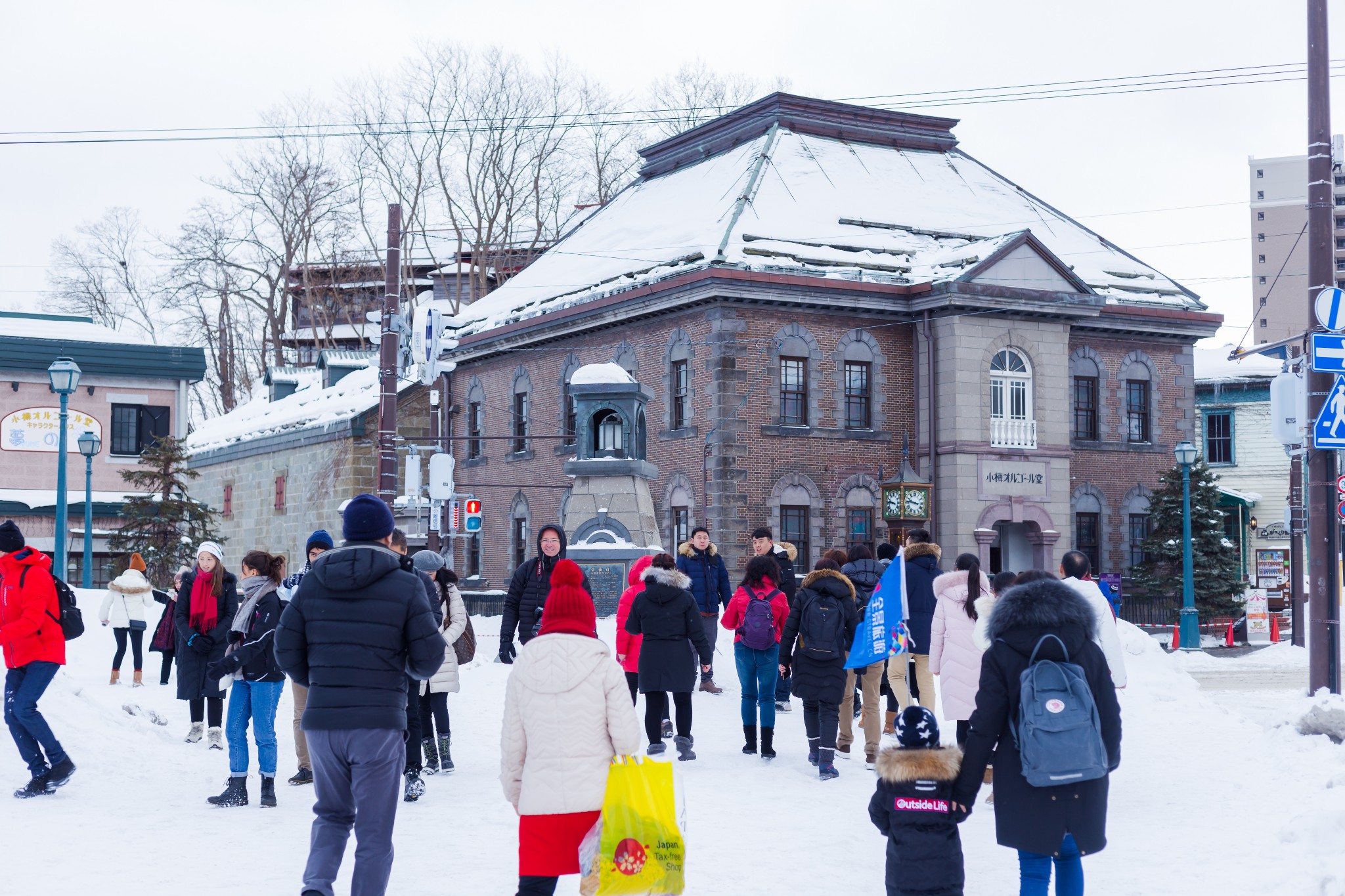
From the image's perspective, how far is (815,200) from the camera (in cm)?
3164

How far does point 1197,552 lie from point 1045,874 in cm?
2753

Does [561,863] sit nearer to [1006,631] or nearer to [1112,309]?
[1006,631]

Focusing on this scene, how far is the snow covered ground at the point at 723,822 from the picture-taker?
25.3 ft

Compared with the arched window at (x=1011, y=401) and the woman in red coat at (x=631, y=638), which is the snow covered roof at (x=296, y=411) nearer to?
the arched window at (x=1011, y=401)

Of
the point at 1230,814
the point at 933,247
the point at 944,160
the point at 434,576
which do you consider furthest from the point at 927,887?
the point at 944,160

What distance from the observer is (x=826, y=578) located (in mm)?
11094

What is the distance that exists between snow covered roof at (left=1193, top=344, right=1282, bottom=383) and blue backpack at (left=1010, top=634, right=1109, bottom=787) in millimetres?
44549

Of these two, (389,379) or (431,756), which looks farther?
(389,379)

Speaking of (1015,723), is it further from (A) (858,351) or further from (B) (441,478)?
(A) (858,351)

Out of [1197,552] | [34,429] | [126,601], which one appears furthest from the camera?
[34,429]

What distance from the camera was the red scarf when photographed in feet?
36.3

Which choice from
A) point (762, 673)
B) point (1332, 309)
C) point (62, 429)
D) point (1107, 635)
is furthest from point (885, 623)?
point (62, 429)

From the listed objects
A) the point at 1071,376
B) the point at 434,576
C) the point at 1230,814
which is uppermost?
the point at 1071,376

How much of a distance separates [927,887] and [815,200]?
88.0ft
